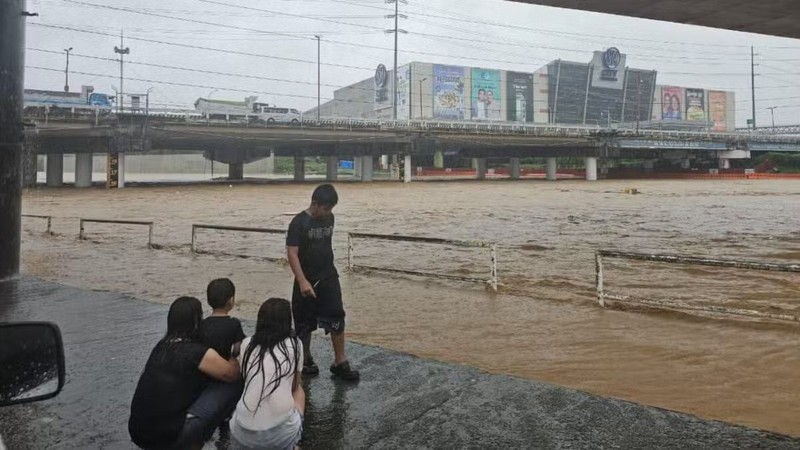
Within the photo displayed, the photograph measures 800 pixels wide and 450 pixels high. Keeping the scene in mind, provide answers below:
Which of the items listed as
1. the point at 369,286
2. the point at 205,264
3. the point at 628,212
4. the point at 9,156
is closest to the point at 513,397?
the point at 369,286

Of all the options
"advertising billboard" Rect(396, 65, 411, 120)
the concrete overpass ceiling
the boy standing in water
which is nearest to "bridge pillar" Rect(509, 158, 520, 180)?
"advertising billboard" Rect(396, 65, 411, 120)

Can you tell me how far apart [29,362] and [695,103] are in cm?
16757

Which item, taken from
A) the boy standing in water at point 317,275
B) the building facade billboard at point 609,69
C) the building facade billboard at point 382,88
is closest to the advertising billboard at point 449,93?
the building facade billboard at point 382,88

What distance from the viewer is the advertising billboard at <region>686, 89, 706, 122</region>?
148 metres

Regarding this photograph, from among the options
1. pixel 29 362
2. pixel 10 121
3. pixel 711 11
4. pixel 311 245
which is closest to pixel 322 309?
pixel 311 245

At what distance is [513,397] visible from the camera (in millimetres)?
4629

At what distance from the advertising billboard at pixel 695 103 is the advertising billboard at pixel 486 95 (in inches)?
2122

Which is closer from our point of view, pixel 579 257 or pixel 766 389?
pixel 766 389

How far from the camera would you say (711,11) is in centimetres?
1798

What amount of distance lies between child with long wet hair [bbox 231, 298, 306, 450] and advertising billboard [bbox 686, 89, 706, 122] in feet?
537

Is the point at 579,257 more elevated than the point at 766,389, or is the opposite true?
the point at 579,257

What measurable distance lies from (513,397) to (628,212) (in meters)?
25.6

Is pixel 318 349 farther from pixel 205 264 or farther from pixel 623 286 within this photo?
pixel 205 264

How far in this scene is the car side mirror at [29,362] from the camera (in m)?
1.94
